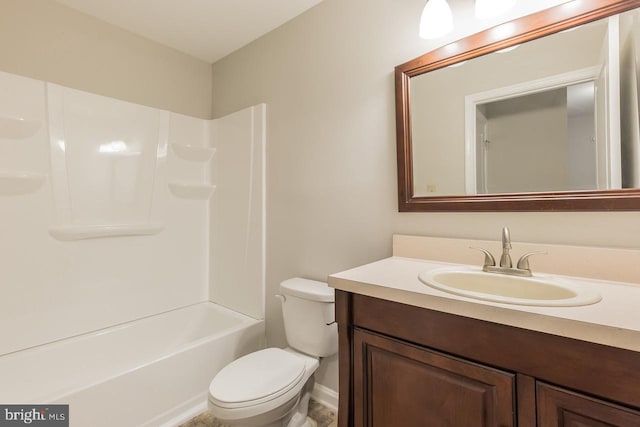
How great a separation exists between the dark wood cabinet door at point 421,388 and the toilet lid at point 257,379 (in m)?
0.44

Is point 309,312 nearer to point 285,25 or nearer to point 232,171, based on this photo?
point 232,171

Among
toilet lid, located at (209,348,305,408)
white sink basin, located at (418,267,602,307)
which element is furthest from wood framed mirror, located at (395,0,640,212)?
toilet lid, located at (209,348,305,408)

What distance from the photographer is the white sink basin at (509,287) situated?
808mm

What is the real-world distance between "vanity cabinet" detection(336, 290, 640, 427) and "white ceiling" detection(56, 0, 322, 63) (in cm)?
182

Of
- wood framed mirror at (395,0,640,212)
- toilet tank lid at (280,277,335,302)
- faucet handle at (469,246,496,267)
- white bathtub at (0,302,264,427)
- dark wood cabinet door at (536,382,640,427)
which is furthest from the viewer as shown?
toilet tank lid at (280,277,335,302)

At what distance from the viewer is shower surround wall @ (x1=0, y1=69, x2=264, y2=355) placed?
1693mm

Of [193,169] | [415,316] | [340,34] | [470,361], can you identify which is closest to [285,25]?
[340,34]

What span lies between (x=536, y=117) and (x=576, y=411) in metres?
0.99

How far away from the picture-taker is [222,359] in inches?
75.2

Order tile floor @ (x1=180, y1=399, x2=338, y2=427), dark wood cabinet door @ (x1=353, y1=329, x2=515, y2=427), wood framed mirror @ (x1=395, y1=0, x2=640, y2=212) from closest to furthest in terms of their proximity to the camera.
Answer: dark wood cabinet door @ (x1=353, y1=329, x2=515, y2=427) < wood framed mirror @ (x1=395, y1=0, x2=640, y2=212) < tile floor @ (x1=180, y1=399, x2=338, y2=427)

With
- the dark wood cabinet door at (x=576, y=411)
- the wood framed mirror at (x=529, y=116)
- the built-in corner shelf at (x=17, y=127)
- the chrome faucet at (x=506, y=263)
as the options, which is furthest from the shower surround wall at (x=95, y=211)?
the dark wood cabinet door at (x=576, y=411)

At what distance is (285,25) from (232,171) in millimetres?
1098

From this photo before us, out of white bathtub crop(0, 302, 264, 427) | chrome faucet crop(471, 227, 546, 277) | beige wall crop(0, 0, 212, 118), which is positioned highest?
beige wall crop(0, 0, 212, 118)

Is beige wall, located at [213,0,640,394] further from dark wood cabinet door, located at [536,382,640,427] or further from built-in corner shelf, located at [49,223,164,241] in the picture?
built-in corner shelf, located at [49,223,164,241]
